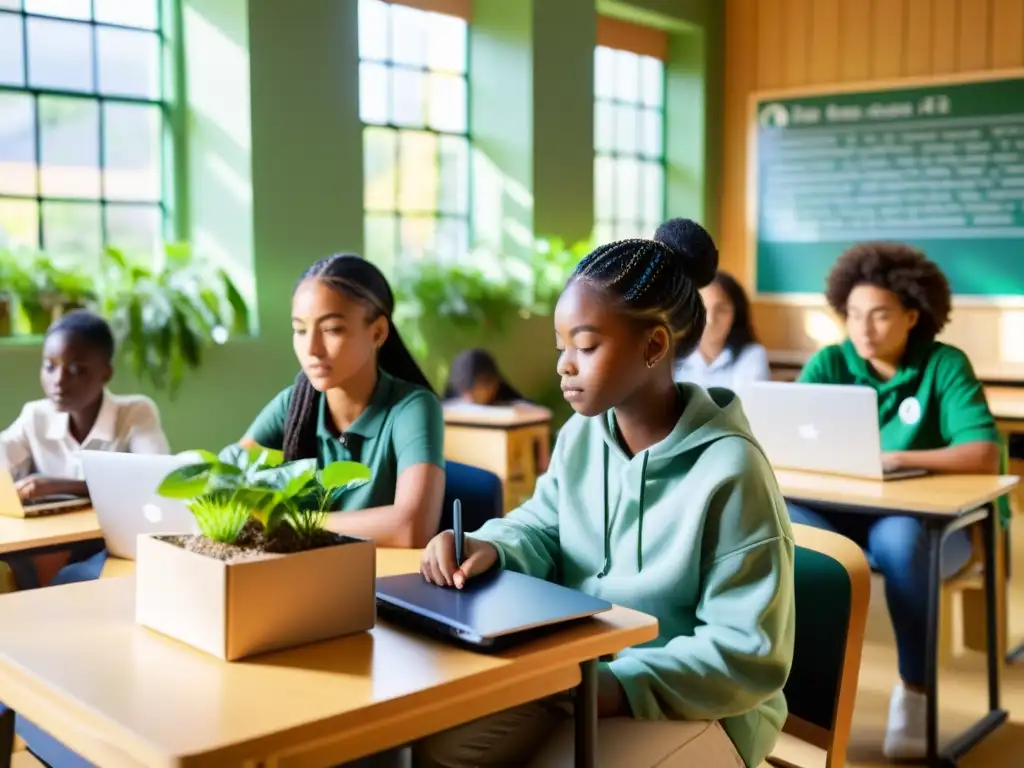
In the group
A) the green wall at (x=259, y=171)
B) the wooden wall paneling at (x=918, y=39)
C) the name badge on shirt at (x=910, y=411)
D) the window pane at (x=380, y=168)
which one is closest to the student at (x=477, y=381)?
the green wall at (x=259, y=171)

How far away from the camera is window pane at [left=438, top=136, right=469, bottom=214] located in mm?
5895

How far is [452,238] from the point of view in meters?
5.98

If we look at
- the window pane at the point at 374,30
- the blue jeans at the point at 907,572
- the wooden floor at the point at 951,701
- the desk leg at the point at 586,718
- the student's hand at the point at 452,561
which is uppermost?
the window pane at the point at 374,30

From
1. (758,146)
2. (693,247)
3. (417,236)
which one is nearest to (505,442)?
(417,236)

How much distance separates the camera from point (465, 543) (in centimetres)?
159

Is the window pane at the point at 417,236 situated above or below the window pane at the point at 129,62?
below

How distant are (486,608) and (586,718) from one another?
166 millimetres

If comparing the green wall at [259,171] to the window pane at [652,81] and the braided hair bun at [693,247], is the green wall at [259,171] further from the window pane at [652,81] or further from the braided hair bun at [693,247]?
the braided hair bun at [693,247]

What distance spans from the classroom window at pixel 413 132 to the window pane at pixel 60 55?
1195 millimetres

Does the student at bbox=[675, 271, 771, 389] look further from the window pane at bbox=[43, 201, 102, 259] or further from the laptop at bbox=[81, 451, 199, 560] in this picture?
the laptop at bbox=[81, 451, 199, 560]

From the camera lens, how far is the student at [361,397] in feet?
7.51

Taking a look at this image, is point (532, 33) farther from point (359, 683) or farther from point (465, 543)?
point (359, 683)

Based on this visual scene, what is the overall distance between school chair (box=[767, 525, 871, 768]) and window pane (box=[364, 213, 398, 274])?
12.6 feet

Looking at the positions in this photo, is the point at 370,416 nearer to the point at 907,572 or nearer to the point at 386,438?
the point at 386,438
